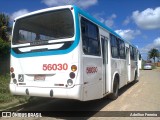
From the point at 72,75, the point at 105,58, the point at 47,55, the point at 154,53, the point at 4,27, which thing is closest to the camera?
the point at 72,75

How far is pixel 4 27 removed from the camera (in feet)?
74.3

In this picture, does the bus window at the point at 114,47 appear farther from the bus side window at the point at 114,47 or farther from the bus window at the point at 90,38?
the bus window at the point at 90,38

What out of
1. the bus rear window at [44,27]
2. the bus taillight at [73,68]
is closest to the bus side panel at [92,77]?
the bus taillight at [73,68]

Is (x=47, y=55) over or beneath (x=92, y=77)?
over

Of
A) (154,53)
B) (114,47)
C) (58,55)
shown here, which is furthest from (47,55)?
(154,53)

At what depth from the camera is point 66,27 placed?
715 cm

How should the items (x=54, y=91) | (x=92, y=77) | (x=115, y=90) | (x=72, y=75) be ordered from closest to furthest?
1. (x=72, y=75)
2. (x=54, y=91)
3. (x=92, y=77)
4. (x=115, y=90)

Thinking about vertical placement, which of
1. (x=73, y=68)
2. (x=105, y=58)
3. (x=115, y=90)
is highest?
(x=105, y=58)

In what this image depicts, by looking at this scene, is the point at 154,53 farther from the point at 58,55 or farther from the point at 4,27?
the point at 58,55

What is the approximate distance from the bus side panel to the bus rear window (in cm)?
104

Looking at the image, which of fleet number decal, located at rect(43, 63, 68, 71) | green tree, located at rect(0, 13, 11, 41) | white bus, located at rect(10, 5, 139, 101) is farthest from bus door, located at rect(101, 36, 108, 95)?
green tree, located at rect(0, 13, 11, 41)

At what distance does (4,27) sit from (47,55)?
16696mm

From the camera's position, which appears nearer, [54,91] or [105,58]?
[54,91]

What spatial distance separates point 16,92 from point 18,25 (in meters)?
2.21
